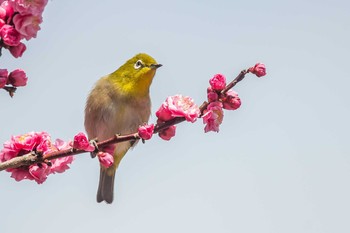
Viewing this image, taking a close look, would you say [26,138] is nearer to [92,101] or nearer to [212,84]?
[212,84]

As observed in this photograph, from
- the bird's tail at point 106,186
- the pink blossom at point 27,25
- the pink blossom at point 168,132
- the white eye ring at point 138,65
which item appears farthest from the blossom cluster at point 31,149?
the bird's tail at point 106,186

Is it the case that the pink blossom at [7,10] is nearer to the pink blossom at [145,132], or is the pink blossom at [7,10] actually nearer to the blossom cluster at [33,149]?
the blossom cluster at [33,149]

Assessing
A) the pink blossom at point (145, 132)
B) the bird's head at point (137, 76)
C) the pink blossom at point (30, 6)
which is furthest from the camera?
the bird's head at point (137, 76)

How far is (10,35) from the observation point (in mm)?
2604

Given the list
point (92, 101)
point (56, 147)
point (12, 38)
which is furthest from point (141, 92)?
point (12, 38)

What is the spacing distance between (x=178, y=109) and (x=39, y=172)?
86cm

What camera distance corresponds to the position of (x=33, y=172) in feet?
9.87

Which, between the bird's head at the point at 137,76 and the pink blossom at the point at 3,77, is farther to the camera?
the bird's head at the point at 137,76

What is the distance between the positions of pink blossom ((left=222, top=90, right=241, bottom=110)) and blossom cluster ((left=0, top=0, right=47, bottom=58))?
112 cm

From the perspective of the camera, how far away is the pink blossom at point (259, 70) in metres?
3.07

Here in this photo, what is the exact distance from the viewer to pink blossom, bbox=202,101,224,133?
10.0ft

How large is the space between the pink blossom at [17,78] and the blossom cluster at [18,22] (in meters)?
0.21

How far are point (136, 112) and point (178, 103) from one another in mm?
4391

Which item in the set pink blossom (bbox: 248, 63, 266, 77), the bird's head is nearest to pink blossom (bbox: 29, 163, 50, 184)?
pink blossom (bbox: 248, 63, 266, 77)
